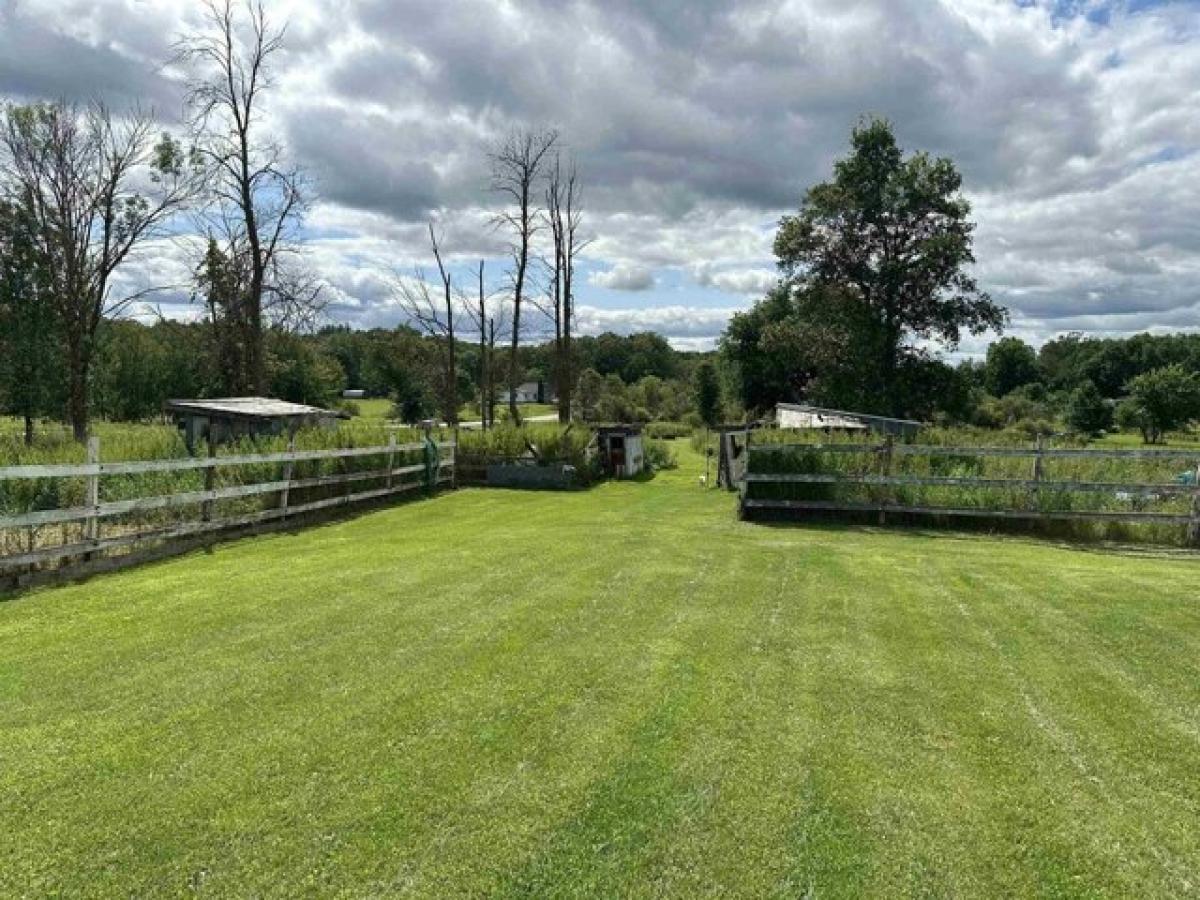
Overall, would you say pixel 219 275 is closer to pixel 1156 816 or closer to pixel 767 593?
pixel 767 593

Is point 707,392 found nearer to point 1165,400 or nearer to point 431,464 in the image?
point 1165,400

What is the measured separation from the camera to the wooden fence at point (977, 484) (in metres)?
12.0

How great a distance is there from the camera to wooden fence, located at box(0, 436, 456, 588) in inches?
303

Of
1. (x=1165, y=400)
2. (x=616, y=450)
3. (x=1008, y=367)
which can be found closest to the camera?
(x=616, y=450)

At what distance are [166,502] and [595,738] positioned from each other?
756cm

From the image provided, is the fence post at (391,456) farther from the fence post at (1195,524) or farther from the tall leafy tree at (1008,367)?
the tall leafy tree at (1008,367)

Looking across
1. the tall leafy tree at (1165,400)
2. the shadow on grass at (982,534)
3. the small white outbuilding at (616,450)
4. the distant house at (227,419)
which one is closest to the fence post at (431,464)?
the distant house at (227,419)

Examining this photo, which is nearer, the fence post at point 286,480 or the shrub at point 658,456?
the fence post at point 286,480

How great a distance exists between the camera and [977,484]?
41.0 ft

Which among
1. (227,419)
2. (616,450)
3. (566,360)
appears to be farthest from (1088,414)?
(227,419)

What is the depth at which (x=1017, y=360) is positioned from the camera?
11525 cm

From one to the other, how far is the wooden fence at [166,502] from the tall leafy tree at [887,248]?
879 inches

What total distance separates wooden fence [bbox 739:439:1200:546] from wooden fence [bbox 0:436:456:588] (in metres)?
7.21

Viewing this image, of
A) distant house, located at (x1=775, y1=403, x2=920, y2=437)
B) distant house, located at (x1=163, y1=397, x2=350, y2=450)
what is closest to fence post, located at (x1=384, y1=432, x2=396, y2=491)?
distant house, located at (x1=163, y1=397, x2=350, y2=450)
